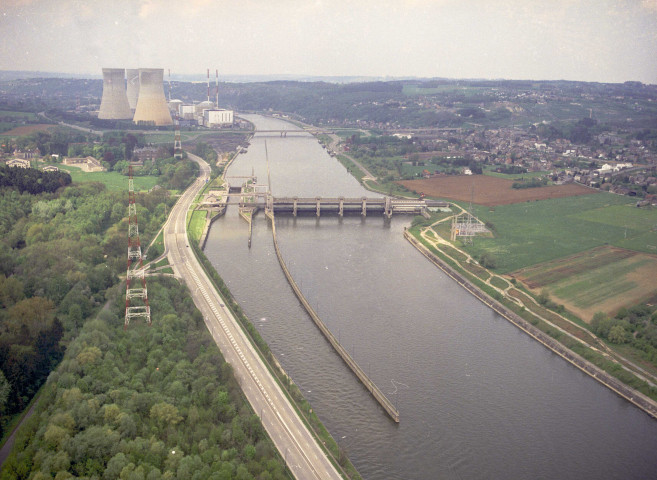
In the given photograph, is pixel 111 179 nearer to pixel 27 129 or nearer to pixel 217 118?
pixel 27 129

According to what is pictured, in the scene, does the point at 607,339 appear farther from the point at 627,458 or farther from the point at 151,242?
the point at 151,242

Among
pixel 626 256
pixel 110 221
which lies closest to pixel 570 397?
pixel 626 256

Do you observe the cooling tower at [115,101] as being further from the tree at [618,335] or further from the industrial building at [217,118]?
the tree at [618,335]

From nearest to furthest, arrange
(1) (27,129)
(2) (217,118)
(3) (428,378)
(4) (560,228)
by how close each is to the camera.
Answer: (3) (428,378) < (4) (560,228) < (1) (27,129) < (2) (217,118)

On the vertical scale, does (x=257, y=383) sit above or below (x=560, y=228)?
below

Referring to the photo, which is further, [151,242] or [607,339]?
[151,242]

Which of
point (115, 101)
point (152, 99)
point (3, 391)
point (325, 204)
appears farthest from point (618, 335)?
point (115, 101)
